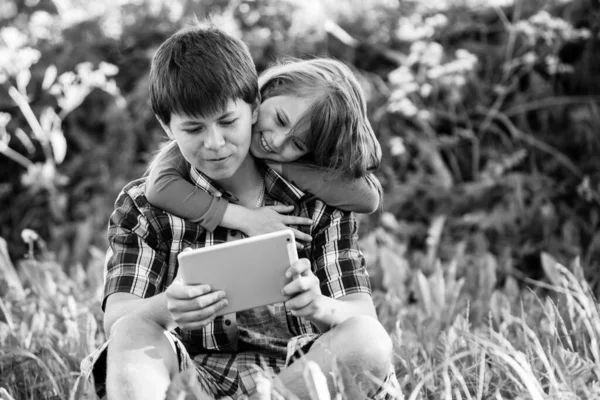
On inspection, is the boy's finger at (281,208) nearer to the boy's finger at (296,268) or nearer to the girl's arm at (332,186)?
the girl's arm at (332,186)

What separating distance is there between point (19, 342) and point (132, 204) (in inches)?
30.0

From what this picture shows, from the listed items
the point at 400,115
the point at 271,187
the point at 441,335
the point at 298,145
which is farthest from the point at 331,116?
the point at 400,115

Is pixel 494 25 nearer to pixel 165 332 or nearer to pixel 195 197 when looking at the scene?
pixel 195 197

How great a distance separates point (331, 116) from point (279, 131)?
0.15m

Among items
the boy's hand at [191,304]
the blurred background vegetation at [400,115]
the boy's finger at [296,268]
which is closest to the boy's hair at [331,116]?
the boy's finger at [296,268]

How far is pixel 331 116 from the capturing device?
229 centimetres

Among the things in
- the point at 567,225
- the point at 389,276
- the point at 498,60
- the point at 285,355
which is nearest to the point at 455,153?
the point at 498,60

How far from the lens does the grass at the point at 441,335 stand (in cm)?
212

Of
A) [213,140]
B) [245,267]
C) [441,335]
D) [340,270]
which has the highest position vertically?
[213,140]

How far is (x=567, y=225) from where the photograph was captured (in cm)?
415

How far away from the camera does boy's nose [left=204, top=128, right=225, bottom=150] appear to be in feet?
7.00

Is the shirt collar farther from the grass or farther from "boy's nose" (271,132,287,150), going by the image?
the grass

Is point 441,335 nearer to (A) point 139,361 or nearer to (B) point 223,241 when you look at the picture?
(B) point 223,241

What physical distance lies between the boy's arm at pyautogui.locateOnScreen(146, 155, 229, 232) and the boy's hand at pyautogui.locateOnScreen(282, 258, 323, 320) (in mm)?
375
